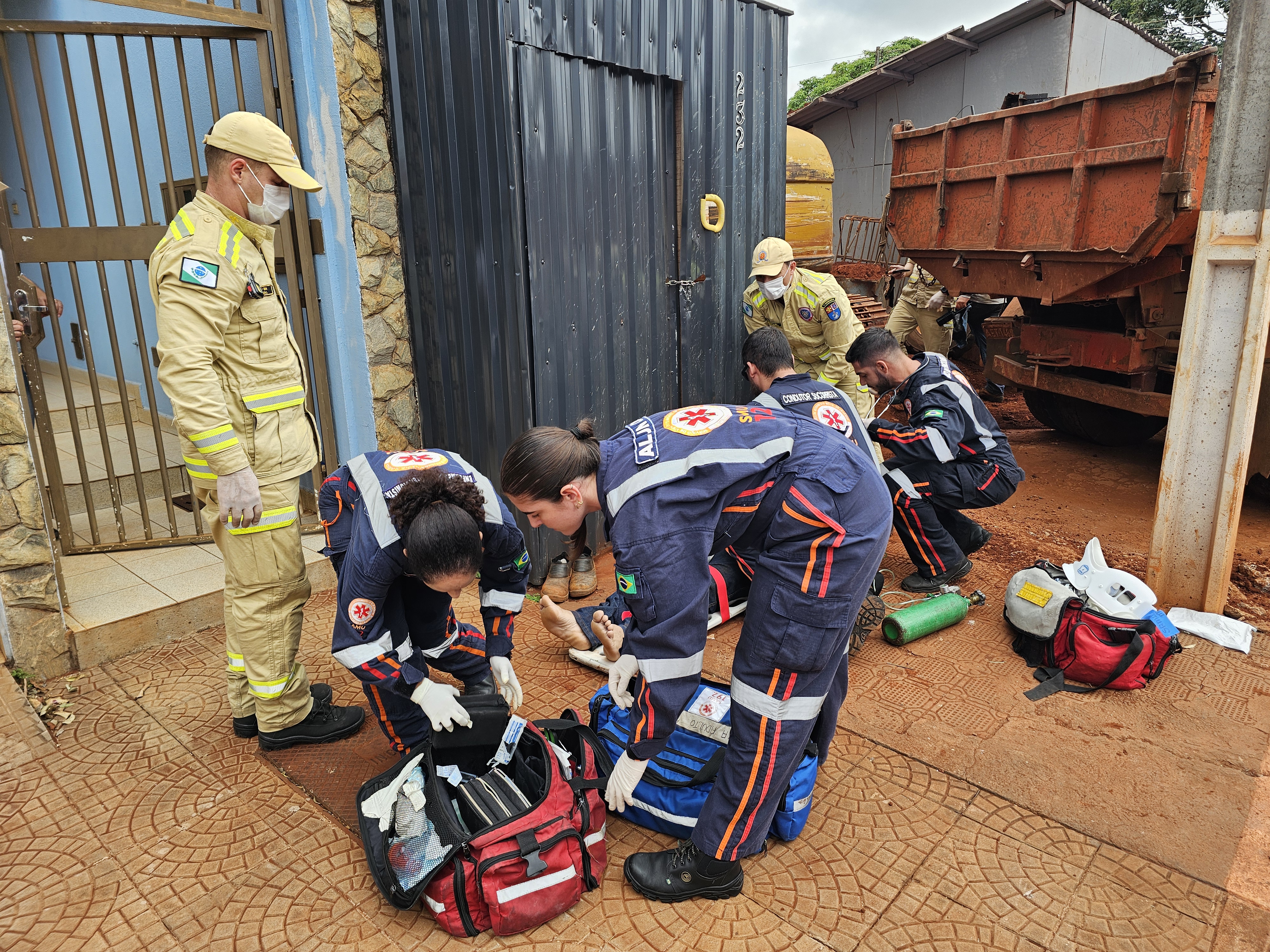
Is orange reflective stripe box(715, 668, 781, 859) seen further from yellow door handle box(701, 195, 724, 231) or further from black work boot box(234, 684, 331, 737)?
yellow door handle box(701, 195, 724, 231)

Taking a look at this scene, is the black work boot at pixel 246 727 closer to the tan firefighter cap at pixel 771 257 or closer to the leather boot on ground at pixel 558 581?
the leather boot on ground at pixel 558 581

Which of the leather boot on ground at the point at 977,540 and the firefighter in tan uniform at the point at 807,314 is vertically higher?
the firefighter in tan uniform at the point at 807,314

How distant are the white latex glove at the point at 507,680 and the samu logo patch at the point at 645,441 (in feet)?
3.28

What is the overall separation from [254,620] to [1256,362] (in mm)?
4185

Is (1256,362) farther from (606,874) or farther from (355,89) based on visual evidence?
(355,89)

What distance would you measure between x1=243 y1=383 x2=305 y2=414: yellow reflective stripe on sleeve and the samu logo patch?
139 centimetres

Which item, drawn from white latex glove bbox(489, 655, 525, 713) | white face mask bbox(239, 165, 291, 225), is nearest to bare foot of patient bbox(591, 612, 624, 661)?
white latex glove bbox(489, 655, 525, 713)

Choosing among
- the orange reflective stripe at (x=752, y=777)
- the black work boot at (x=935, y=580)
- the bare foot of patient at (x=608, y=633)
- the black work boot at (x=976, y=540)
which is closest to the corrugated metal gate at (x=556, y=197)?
the bare foot of patient at (x=608, y=633)

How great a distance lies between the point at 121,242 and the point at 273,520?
6.06ft

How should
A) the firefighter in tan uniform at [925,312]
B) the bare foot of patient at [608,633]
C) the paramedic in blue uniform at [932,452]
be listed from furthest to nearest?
the firefighter in tan uniform at [925,312] → the paramedic in blue uniform at [932,452] → the bare foot of patient at [608,633]

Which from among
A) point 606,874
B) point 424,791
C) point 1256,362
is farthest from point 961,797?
point 1256,362

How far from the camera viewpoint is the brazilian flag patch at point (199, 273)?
8.27ft

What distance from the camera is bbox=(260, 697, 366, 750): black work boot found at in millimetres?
2918

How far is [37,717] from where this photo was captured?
3047 millimetres
